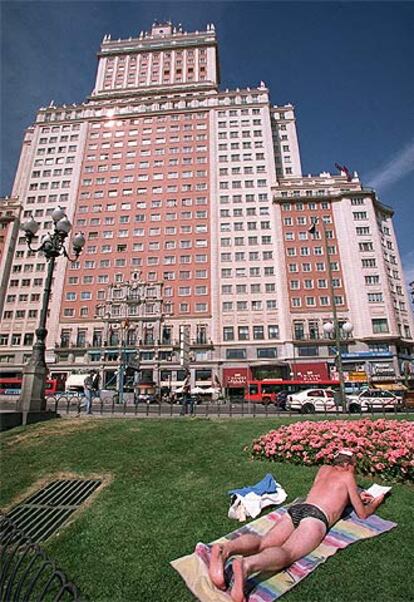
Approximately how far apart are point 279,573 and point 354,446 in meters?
3.63

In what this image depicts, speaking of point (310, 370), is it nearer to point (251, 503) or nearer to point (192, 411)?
point (192, 411)

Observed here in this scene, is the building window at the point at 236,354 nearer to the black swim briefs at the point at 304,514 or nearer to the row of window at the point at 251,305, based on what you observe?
the row of window at the point at 251,305

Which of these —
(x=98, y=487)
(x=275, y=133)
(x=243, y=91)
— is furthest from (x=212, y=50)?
(x=98, y=487)

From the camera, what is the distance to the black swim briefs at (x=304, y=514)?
3.42m

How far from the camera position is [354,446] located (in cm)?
587

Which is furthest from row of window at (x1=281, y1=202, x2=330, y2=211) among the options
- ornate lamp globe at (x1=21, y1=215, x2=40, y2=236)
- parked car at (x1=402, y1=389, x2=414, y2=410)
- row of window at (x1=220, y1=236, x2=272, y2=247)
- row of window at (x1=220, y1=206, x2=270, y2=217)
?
ornate lamp globe at (x1=21, y1=215, x2=40, y2=236)

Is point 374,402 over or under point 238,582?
under

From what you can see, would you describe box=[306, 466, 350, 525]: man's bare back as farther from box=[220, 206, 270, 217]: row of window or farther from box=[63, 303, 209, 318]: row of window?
box=[220, 206, 270, 217]: row of window

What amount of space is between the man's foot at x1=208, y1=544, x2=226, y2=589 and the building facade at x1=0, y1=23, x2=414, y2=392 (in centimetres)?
3406

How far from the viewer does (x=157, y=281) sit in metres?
51.2

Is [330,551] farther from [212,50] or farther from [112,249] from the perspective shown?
[212,50]

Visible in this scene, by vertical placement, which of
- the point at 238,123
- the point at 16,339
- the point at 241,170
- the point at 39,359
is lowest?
Answer: the point at 39,359

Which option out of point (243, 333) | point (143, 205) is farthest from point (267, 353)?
point (143, 205)

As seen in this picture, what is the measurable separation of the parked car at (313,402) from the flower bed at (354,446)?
1367 centimetres
